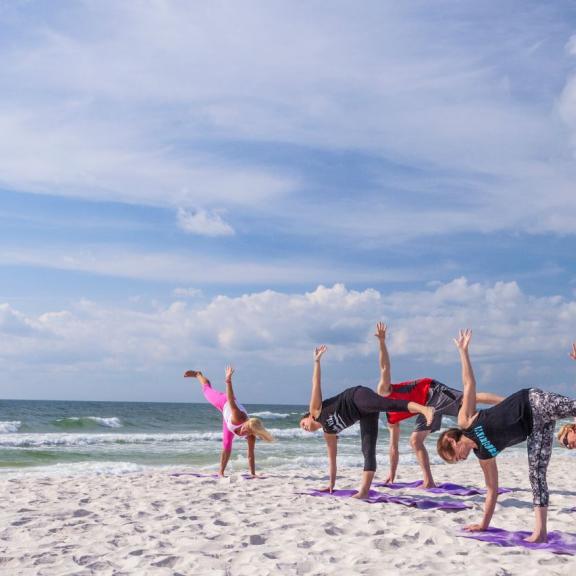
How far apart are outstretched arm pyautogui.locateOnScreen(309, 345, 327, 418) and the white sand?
118 cm

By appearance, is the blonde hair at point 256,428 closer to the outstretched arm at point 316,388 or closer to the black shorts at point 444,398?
the outstretched arm at point 316,388

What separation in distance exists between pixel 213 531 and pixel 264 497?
A: 7.35ft

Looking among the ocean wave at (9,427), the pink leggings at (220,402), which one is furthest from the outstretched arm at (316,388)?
the ocean wave at (9,427)

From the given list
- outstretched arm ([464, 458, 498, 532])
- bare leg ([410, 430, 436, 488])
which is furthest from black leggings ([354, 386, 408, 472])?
outstretched arm ([464, 458, 498, 532])

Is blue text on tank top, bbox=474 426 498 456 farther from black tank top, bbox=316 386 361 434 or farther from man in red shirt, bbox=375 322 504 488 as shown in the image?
black tank top, bbox=316 386 361 434

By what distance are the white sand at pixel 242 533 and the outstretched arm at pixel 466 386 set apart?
1.16 m

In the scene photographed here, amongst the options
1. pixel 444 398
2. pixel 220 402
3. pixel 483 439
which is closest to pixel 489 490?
pixel 483 439

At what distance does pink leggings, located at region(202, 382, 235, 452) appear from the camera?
10367mm

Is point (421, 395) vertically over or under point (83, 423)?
over

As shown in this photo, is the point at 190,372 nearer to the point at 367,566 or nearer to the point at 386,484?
the point at 386,484

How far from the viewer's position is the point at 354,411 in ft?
26.2

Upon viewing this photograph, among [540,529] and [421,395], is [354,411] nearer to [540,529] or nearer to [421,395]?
[421,395]

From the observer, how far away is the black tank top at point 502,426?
5.68 metres

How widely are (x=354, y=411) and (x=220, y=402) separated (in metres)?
3.57
